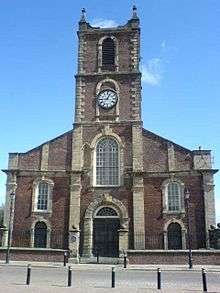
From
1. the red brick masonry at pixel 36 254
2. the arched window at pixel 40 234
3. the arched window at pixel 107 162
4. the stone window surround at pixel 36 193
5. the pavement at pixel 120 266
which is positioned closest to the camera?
the pavement at pixel 120 266

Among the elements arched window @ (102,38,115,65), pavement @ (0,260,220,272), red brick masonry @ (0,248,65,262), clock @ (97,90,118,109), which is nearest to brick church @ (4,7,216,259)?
clock @ (97,90,118,109)

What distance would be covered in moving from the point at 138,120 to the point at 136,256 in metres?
11.4

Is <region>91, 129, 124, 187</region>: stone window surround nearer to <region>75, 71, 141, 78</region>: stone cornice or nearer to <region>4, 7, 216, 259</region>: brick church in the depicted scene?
<region>4, 7, 216, 259</region>: brick church

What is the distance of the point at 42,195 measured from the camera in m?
31.6

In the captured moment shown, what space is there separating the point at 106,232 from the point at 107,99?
36.0 feet

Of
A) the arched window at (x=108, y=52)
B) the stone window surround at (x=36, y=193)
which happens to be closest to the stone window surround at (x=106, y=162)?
the stone window surround at (x=36, y=193)

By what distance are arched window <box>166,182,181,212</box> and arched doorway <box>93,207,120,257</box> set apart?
4.12 meters

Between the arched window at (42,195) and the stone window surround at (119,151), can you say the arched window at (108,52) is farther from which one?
the arched window at (42,195)

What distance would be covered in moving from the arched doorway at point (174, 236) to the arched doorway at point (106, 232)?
383 centimetres

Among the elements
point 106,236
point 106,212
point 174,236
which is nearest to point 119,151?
point 106,212

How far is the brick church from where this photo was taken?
2958 cm

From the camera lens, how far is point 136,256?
1019 inches

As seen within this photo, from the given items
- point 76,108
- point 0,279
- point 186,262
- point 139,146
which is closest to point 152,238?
point 186,262

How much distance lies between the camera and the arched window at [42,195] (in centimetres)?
3128
